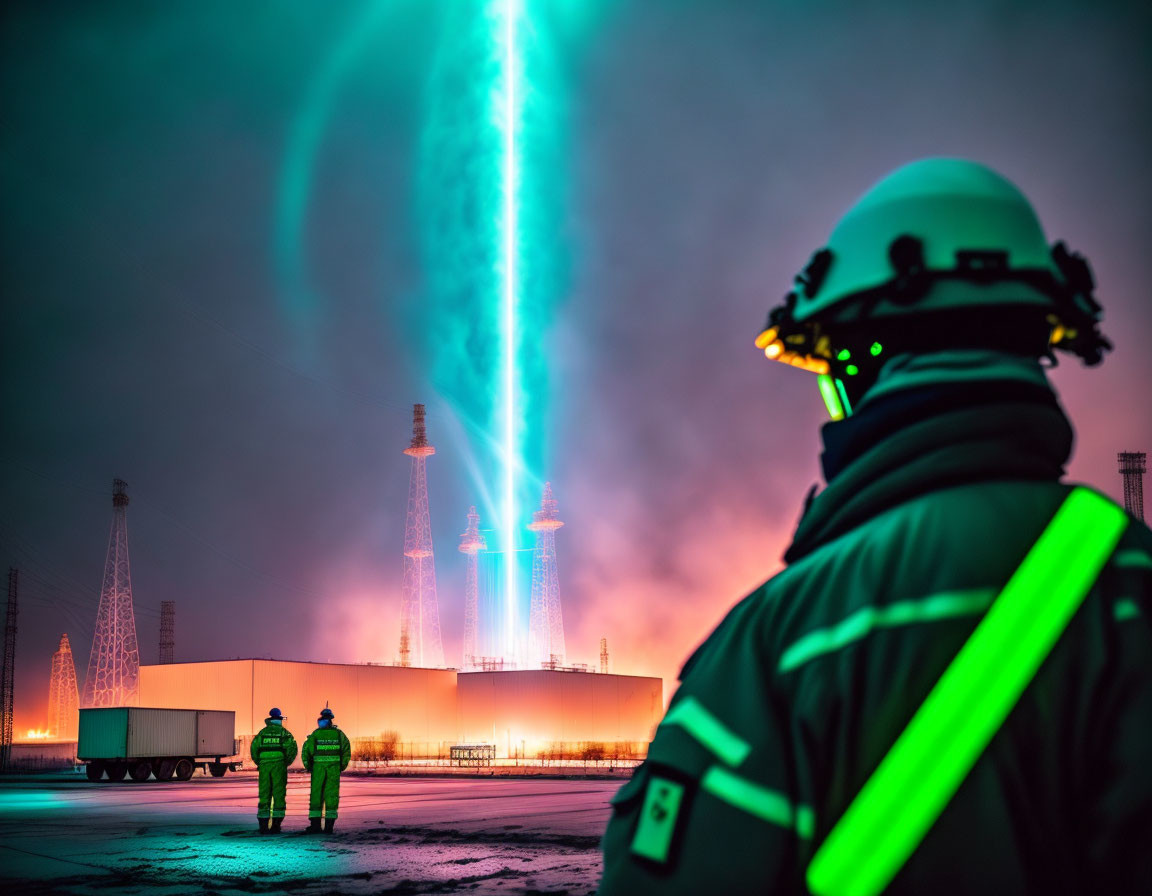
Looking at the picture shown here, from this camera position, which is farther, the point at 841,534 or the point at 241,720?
the point at 241,720

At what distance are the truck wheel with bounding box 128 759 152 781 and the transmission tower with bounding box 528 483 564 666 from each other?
2539cm

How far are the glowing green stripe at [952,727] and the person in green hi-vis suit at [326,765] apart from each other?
15.6 m

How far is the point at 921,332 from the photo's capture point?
1.96 meters

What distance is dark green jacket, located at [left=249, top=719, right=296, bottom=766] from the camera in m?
16.7

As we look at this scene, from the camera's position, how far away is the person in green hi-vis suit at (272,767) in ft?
54.5

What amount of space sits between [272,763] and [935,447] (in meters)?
16.4

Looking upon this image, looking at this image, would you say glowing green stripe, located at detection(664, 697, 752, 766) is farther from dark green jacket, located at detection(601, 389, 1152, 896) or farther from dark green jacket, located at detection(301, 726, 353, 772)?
dark green jacket, located at detection(301, 726, 353, 772)

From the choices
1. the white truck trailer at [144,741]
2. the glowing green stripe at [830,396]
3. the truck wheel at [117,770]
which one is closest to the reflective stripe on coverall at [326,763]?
the glowing green stripe at [830,396]

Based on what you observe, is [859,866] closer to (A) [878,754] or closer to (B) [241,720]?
(A) [878,754]

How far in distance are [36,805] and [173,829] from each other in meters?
9.84

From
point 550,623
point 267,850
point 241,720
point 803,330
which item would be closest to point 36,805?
point 267,850

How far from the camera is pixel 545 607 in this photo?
214ft

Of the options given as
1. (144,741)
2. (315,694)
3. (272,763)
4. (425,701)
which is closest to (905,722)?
(272,763)

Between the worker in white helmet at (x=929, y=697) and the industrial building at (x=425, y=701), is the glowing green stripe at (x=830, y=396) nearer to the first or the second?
the worker in white helmet at (x=929, y=697)
